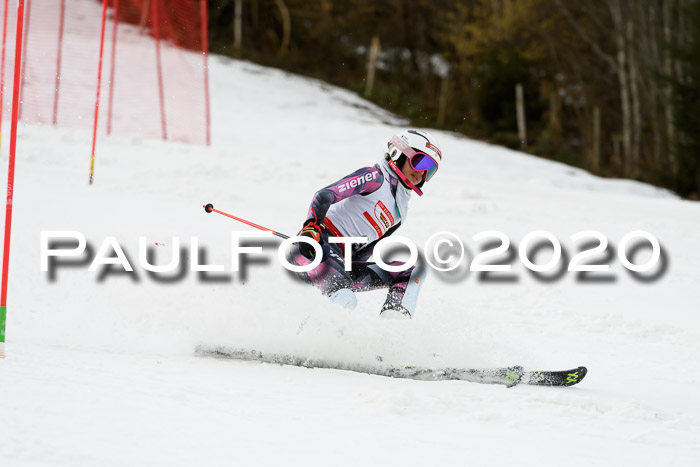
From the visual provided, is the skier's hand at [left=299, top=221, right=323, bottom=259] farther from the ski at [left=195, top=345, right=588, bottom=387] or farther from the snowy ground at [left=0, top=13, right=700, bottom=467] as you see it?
the ski at [left=195, top=345, right=588, bottom=387]

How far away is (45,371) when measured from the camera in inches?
155

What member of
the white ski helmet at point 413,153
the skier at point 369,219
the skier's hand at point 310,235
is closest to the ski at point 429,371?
the skier at point 369,219

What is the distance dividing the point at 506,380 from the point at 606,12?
24.9m

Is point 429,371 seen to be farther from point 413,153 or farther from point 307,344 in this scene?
point 413,153

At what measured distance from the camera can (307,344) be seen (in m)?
5.07

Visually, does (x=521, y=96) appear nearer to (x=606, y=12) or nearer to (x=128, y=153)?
(x=606, y=12)

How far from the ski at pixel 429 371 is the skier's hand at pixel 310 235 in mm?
671

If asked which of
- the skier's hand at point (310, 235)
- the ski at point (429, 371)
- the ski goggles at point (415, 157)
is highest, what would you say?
the ski goggles at point (415, 157)

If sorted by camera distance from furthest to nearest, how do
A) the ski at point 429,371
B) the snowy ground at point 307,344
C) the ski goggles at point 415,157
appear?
the ski goggles at point 415,157 < the ski at point 429,371 < the snowy ground at point 307,344

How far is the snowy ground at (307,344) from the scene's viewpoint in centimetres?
337

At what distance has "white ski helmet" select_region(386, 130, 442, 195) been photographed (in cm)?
526

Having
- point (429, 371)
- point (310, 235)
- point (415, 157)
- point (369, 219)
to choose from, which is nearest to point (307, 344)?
point (310, 235)

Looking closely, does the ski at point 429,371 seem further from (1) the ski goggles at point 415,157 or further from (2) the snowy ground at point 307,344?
(1) the ski goggles at point 415,157

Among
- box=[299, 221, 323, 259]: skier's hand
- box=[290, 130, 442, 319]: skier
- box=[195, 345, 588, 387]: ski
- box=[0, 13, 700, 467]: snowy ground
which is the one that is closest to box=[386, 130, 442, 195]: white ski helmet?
box=[290, 130, 442, 319]: skier
